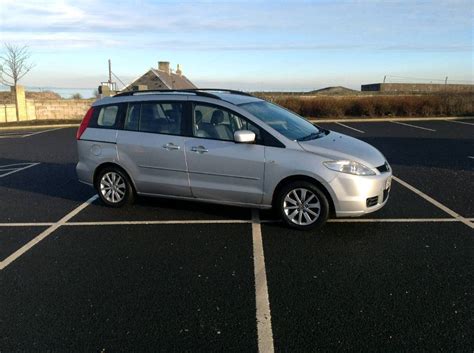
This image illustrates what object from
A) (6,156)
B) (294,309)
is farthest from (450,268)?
(6,156)

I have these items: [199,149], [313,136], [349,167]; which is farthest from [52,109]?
[349,167]

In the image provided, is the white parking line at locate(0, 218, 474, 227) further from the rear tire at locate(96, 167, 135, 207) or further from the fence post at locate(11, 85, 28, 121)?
the fence post at locate(11, 85, 28, 121)

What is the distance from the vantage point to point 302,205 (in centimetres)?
534

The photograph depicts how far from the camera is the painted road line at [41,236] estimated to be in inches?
185

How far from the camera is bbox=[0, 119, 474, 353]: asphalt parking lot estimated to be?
3.18 metres

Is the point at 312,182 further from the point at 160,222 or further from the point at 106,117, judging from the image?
the point at 106,117

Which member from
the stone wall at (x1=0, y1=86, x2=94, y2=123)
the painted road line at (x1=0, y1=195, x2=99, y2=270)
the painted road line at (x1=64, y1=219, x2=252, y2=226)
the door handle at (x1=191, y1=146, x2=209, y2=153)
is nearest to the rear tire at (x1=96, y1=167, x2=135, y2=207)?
the painted road line at (x1=0, y1=195, x2=99, y2=270)

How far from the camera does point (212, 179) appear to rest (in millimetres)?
5773

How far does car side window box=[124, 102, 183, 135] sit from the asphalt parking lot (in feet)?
4.04

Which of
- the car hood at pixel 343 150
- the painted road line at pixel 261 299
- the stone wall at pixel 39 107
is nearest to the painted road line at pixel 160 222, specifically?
the painted road line at pixel 261 299

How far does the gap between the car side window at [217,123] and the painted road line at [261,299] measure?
1323 millimetres

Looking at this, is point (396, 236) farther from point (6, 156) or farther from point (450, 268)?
point (6, 156)

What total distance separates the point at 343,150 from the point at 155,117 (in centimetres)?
270

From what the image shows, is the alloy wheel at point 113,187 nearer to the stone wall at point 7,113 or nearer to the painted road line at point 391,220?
the painted road line at point 391,220
